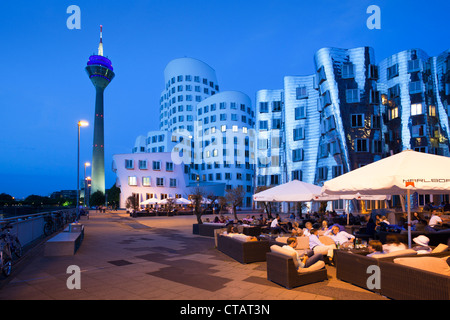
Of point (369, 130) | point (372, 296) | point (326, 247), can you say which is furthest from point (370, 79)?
point (372, 296)

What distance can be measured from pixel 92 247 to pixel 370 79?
38511 millimetres

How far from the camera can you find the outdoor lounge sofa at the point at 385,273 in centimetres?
489

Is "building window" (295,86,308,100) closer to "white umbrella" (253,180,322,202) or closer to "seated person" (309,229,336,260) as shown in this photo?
"white umbrella" (253,180,322,202)

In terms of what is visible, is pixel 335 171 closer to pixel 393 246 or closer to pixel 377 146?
pixel 377 146

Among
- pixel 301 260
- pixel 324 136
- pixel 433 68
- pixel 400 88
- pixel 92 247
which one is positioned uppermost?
pixel 433 68

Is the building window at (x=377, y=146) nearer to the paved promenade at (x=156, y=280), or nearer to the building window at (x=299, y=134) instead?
the building window at (x=299, y=134)

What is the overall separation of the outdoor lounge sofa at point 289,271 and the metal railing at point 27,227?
25.8 feet

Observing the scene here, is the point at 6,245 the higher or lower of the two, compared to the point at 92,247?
higher

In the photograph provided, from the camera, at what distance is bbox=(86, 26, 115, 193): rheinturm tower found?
3595 inches

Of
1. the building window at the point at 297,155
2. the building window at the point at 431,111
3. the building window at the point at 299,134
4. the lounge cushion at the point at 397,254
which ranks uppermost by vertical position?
the building window at the point at 431,111

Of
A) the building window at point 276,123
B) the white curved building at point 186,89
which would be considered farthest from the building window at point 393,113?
the white curved building at point 186,89

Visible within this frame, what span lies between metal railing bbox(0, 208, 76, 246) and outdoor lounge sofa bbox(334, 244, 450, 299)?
31.0 ft

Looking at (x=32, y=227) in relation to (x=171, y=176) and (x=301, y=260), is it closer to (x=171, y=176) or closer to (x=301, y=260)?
(x=301, y=260)
